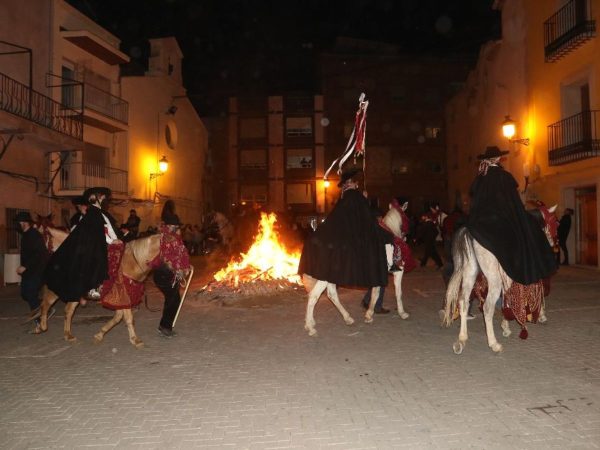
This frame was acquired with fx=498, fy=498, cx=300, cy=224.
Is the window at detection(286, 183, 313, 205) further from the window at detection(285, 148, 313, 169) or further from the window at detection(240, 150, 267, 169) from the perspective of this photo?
the window at detection(240, 150, 267, 169)

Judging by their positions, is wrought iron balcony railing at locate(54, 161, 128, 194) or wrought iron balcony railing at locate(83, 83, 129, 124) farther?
wrought iron balcony railing at locate(83, 83, 129, 124)

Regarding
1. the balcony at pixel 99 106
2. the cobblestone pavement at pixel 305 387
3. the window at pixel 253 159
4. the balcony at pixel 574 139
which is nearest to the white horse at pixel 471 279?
the cobblestone pavement at pixel 305 387

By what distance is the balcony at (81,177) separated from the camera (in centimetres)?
1759

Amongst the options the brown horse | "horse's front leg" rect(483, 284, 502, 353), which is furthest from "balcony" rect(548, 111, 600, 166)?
the brown horse

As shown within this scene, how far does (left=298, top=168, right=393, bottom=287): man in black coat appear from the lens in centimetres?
721

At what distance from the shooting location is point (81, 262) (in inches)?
268

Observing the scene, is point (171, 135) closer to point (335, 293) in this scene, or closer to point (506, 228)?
point (335, 293)

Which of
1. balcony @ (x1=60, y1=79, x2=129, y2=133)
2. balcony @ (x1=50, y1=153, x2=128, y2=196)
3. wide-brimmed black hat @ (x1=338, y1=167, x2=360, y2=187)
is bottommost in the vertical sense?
wide-brimmed black hat @ (x1=338, y1=167, x2=360, y2=187)

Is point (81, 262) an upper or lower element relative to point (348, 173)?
lower

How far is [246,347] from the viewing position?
669cm

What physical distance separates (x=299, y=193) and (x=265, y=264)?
2914 cm

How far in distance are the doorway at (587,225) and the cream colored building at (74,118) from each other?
1692 cm

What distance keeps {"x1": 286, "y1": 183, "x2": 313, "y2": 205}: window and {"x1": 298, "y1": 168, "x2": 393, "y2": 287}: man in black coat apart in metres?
34.4

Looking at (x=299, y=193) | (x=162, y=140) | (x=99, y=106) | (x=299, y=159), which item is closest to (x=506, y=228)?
(x=99, y=106)
